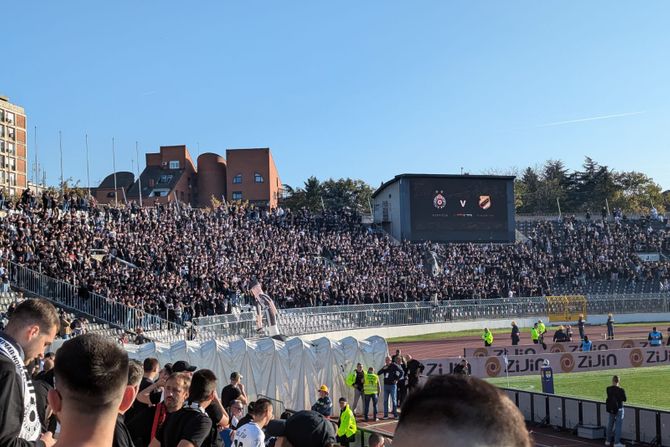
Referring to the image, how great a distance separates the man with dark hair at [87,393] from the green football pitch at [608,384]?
927 inches

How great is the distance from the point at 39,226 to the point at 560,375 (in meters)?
23.0

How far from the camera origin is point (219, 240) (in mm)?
47250

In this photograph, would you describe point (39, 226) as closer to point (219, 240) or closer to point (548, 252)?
point (219, 240)

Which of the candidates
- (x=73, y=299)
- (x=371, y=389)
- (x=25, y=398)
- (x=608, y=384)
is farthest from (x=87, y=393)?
(x=608, y=384)

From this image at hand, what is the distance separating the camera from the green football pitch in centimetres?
2525

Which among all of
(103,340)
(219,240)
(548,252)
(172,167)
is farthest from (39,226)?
(172,167)

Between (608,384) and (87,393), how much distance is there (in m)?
28.4

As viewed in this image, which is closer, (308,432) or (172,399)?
(308,432)

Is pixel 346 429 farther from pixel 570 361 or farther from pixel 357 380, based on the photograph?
pixel 570 361

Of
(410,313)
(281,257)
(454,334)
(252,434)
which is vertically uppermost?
(281,257)

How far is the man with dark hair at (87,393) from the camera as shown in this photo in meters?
3.04

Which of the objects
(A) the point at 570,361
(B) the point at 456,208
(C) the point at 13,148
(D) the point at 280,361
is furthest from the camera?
(C) the point at 13,148

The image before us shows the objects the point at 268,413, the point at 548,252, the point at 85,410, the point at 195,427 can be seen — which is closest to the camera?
the point at 85,410

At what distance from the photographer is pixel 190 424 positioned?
5.93m
